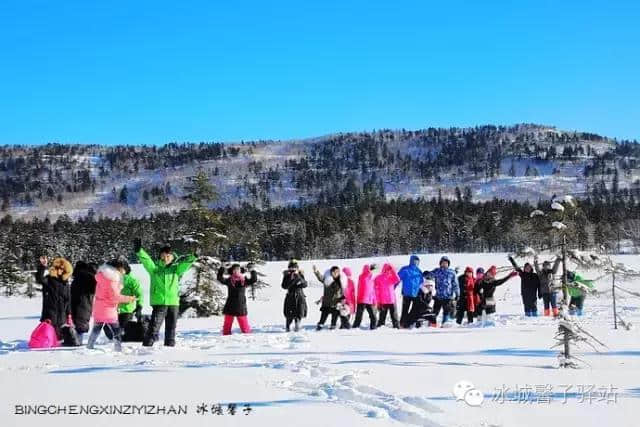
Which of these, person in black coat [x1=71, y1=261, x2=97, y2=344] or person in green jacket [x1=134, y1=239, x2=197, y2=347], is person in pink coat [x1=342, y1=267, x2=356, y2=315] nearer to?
person in green jacket [x1=134, y1=239, x2=197, y2=347]

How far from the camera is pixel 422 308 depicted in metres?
14.1

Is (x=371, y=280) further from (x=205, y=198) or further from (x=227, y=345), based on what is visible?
(x=205, y=198)

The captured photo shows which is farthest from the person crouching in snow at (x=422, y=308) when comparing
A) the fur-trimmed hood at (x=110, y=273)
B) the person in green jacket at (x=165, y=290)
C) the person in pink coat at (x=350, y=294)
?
the fur-trimmed hood at (x=110, y=273)

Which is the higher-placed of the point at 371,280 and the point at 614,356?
the point at 371,280

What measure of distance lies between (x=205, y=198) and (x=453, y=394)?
1929 cm

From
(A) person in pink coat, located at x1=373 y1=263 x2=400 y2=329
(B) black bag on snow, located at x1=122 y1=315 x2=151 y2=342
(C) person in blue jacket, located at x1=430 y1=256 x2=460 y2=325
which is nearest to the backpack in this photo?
(B) black bag on snow, located at x1=122 y1=315 x2=151 y2=342

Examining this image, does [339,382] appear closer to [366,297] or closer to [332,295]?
[332,295]

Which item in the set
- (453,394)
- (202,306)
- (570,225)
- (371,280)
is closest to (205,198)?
(202,306)

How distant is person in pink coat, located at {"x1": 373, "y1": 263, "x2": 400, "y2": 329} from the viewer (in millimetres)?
13945

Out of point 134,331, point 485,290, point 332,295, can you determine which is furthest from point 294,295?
point 485,290

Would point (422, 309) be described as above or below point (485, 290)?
below

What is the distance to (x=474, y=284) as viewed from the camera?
15188 millimetres

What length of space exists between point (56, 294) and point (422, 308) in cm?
786

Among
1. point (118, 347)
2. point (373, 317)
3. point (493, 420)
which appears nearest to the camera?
point (493, 420)
